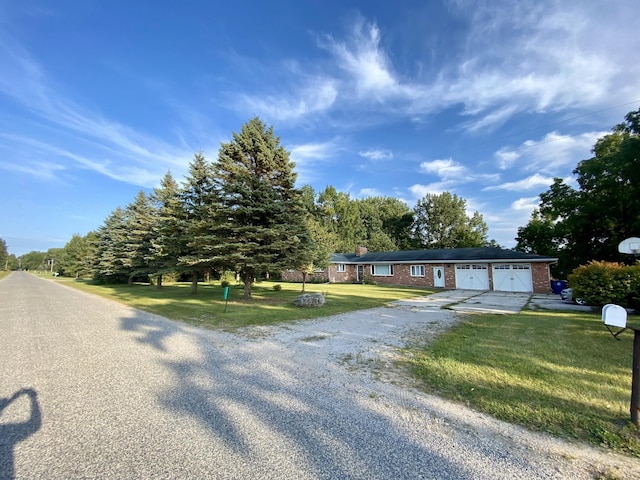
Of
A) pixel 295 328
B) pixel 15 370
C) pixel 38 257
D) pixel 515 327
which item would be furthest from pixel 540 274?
pixel 38 257

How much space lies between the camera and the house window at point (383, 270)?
91.0 feet

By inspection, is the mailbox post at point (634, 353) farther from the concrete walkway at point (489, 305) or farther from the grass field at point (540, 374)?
the concrete walkway at point (489, 305)

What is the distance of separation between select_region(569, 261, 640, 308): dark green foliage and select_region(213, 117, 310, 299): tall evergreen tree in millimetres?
10774

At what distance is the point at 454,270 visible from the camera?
23438 mm

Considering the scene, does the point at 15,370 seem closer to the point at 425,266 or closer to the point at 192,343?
the point at 192,343

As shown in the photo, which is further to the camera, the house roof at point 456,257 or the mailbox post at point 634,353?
the house roof at point 456,257

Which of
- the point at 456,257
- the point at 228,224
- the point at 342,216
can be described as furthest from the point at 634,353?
the point at 342,216

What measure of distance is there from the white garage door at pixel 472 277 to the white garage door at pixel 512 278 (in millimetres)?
661

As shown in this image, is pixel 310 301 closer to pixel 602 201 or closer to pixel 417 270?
pixel 417 270

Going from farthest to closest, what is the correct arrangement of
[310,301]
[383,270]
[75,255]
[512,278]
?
1. [75,255]
2. [383,270]
3. [512,278]
4. [310,301]

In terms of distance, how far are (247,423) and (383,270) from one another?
26.2m

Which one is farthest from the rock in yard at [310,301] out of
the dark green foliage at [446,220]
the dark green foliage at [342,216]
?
the dark green foliage at [446,220]

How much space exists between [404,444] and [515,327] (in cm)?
720

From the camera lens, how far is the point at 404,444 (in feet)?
8.75
